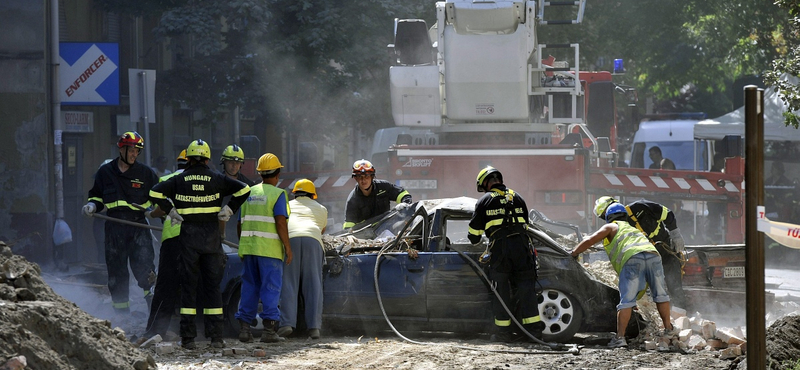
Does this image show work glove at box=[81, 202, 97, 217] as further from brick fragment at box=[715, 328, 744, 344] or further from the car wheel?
brick fragment at box=[715, 328, 744, 344]

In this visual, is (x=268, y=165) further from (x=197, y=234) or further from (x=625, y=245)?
(x=625, y=245)

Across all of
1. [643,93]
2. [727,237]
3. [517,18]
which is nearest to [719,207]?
[727,237]

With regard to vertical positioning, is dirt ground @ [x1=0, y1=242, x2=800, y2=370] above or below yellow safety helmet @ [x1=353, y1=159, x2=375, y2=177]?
below

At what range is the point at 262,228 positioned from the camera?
8.39 metres

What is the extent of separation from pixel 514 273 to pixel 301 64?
12.6m

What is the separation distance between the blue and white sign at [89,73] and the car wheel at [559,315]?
824 cm

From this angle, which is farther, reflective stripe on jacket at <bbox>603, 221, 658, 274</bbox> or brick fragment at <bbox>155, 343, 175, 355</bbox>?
reflective stripe on jacket at <bbox>603, 221, 658, 274</bbox>

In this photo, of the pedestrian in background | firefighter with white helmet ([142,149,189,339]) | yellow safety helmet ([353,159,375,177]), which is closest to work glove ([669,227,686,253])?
yellow safety helmet ([353,159,375,177])

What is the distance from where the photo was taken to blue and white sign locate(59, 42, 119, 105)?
14.6 metres

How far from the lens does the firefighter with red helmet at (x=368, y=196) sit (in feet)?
34.6

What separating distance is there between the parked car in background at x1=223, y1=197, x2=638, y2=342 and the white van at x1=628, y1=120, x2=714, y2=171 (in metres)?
18.0

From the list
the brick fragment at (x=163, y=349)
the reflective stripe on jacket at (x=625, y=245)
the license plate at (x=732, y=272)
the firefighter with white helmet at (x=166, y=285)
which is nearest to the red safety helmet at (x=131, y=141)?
the firefighter with white helmet at (x=166, y=285)

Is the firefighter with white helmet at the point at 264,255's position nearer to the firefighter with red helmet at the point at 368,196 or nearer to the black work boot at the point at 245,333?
the black work boot at the point at 245,333

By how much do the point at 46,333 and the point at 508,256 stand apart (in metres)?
3.91
